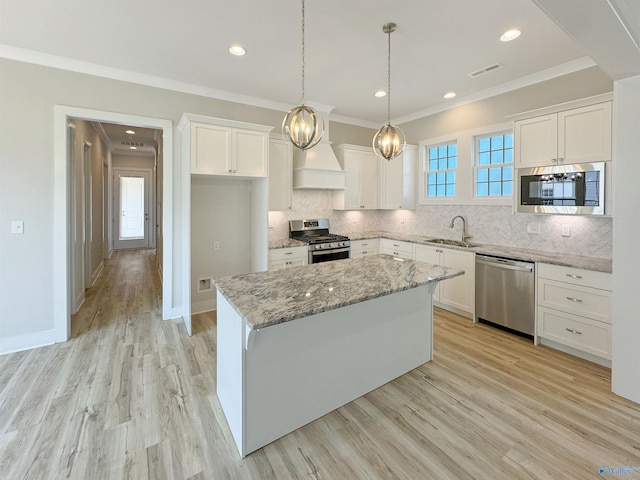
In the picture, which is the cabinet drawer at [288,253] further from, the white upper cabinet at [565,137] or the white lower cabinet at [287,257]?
the white upper cabinet at [565,137]

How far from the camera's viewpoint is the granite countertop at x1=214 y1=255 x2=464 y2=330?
5.42ft

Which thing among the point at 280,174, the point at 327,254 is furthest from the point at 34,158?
the point at 327,254

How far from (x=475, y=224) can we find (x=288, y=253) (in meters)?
2.68

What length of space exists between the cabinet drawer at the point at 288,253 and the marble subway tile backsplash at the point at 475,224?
64 cm

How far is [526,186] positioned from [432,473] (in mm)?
3064

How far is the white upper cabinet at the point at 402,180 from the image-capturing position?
513 cm

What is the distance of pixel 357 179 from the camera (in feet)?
17.0

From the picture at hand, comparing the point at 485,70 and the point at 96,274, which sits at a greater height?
the point at 485,70

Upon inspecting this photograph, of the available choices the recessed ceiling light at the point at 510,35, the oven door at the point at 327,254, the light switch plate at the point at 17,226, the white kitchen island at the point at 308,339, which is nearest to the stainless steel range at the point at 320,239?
the oven door at the point at 327,254

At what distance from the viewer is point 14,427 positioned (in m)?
2.04

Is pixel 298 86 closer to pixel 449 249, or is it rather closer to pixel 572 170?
pixel 449 249

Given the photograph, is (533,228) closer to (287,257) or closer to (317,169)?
(317,169)

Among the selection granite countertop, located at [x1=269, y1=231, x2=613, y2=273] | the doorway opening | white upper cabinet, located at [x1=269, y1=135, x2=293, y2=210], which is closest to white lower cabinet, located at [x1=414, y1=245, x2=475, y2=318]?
granite countertop, located at [x1=269, y1=231, x2=613, y2=273]

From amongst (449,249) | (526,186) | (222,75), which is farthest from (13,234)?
(526,186)
